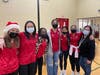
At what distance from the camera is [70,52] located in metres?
4.23

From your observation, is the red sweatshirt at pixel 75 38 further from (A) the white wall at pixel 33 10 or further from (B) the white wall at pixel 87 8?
→ (B) the white wall at pixel 87 8

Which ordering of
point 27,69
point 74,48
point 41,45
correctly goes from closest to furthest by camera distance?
point 27,69 → point 41,45 → point 74,48

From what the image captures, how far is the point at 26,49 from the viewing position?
2855mm

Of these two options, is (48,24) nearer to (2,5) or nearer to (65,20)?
(65,20)

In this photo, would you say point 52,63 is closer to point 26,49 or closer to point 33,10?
point 26,49

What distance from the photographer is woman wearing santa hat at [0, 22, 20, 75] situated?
2.36 metres

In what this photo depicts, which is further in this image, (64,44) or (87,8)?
(87,8)

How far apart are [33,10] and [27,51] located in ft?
19.3

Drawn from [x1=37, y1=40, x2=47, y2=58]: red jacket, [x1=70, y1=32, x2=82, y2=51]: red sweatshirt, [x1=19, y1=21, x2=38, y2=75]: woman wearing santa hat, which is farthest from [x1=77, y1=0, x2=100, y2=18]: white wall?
[x1=19, y1=21, x2=38, y2=75]: woman wearing santa hat

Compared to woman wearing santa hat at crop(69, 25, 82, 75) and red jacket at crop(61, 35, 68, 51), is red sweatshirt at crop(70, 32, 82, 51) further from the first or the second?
red jacket at crop(61, 35, 68, 51)

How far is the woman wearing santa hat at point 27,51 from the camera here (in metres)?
2.82

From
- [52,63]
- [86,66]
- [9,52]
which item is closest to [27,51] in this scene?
[9,52]

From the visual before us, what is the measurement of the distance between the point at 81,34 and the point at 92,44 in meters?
0.57

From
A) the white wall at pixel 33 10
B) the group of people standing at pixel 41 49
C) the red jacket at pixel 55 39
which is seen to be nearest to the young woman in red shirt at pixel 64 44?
the group of people standing at pixel 41 49
